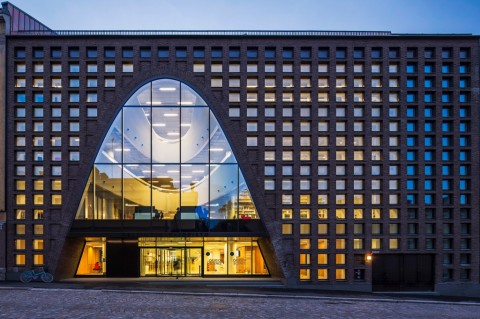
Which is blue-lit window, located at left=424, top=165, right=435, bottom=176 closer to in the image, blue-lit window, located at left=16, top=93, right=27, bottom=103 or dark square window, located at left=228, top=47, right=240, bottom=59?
dark square window, located at left=228, top=47, right=240, bottom=59

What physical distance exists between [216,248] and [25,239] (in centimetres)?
1503

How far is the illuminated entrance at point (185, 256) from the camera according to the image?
32906mm

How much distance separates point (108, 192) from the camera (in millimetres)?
31422

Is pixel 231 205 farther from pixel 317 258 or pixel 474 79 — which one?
pixel 474 79

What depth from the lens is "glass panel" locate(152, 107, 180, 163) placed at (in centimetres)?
3150

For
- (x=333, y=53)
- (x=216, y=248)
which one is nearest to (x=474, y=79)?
(x=333, y=53)

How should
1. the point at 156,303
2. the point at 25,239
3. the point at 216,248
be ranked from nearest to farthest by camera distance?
the point at 156,303 → the point at 25,239 → the point at 216,248

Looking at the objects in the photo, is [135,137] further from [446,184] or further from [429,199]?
[446,184]

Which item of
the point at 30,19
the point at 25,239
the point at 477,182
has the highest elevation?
the point at 30,19

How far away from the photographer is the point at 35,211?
31125 millimetres

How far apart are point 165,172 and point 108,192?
15.8ft

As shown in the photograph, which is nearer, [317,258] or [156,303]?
[156,303]

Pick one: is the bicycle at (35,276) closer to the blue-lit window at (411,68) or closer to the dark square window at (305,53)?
the dark square window at (305,53)

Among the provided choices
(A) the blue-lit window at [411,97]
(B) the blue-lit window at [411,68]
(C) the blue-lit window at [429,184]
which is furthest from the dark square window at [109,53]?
(C) the blue-lit window at [429,184]
